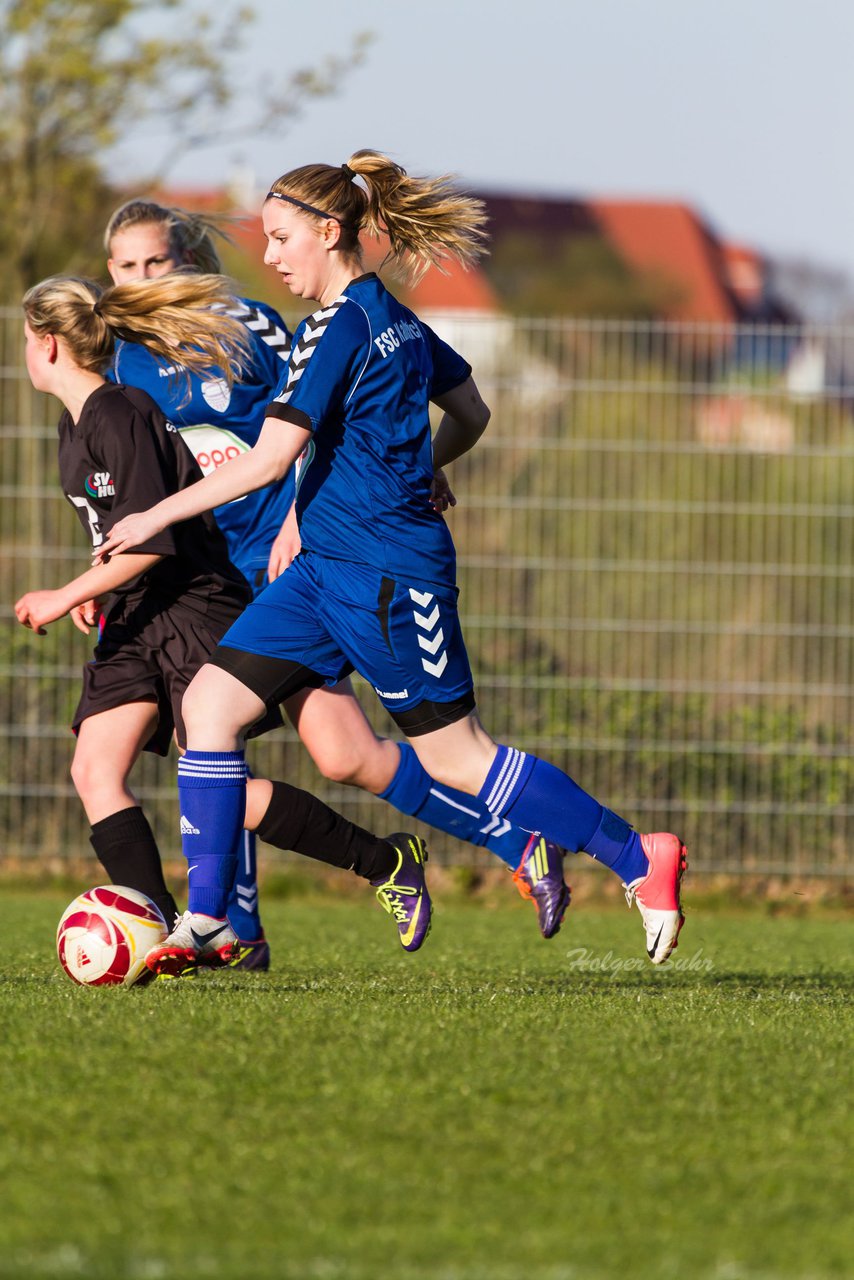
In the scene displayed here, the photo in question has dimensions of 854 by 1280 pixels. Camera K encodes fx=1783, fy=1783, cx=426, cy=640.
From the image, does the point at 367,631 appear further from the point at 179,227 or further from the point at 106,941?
the point at 179,227

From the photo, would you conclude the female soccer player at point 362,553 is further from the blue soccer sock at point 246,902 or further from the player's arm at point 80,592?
the blue soccer sock at point 246,902

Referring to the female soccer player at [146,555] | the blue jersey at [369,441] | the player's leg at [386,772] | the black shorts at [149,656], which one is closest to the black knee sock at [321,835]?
the female soccer player at [146,555]

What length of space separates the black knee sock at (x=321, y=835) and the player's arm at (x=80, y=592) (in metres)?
1.00

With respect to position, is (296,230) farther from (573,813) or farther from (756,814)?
(756,814)

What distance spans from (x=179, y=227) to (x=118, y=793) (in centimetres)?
195

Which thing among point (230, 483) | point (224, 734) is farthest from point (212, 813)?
point (230, 483)

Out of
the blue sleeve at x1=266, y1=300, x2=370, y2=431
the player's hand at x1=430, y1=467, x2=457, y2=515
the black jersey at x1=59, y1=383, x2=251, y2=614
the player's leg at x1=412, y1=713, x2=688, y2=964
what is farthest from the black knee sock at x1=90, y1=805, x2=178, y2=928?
the blue sleeve at x1=266, y1=300, x2=370, y2=431

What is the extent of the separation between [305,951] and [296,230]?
285cm

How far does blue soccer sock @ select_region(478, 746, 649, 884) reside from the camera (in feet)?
15.6

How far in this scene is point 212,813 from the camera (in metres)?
4.75

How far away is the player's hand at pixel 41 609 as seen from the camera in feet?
15.8

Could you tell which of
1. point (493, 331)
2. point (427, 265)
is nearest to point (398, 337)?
point (427, 265)

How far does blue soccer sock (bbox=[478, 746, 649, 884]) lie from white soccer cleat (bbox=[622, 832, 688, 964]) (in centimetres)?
3

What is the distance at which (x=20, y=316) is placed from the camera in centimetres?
927
